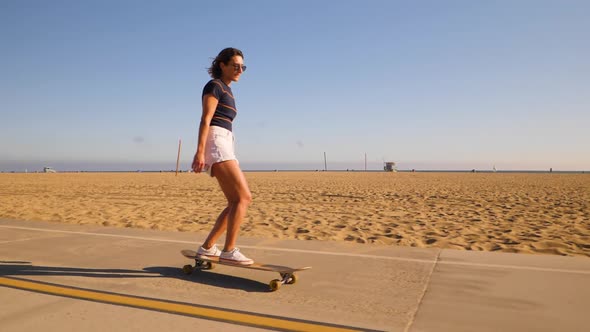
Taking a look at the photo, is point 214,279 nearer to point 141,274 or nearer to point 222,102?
point 141,274

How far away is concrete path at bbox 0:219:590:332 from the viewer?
2.68m

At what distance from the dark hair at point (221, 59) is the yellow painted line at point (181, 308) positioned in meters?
2.11

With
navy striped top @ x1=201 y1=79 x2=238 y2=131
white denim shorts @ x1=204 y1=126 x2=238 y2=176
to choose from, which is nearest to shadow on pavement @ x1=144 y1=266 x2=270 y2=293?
white denim shorts @ x1=204 y1=126 x2=238 y2=176

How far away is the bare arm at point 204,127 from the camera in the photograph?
3.51m

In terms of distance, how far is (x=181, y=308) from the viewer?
293 cm

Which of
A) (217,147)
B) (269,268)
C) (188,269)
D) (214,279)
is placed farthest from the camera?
(188,269)

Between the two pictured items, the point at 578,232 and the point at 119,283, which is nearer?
the point at 119,283

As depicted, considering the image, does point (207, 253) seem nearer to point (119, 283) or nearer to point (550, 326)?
point (119, 283)

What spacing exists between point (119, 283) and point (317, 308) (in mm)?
1850

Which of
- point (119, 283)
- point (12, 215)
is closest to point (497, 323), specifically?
point (119, 283)

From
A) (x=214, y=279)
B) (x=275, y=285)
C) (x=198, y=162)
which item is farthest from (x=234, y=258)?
(x=198, y=162)

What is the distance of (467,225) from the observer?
26.4 feet

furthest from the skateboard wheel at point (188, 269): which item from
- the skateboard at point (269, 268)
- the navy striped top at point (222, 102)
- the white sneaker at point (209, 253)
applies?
the navy striped top at point (222, 102)

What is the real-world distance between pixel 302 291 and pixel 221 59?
2.25 m
